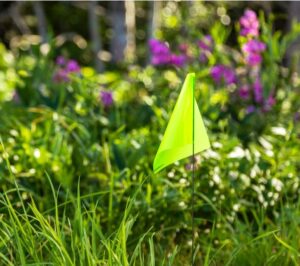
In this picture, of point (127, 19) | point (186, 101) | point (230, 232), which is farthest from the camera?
point (127, 19)

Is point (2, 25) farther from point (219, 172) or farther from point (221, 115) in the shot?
point (219, 172)

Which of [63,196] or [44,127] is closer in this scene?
[63,196]

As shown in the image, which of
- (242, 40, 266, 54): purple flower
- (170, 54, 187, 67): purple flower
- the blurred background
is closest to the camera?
(242, 40, 266, 54): purple flower

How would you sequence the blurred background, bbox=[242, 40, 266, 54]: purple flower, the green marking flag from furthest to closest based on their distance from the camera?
the blurred background, bbox=[242, 40, 266, 54]: purple flower, the green marking flag

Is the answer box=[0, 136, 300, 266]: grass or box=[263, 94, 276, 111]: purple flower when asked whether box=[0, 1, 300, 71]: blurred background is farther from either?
box=[0, 136, 300, 266]: grass

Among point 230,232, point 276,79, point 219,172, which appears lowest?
point 230,232

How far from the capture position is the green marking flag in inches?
71.6

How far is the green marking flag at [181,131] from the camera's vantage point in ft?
5.97

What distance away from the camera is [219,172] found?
302cm

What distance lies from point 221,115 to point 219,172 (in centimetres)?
99

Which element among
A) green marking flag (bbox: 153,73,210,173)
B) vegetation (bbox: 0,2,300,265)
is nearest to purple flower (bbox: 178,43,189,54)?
vegetation (bbox: 0,2,300,265)

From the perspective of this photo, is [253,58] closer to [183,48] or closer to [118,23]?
[183,48]

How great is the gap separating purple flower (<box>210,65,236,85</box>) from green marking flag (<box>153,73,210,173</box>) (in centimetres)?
214

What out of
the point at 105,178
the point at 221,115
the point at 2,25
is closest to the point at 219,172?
the point at 105,178
